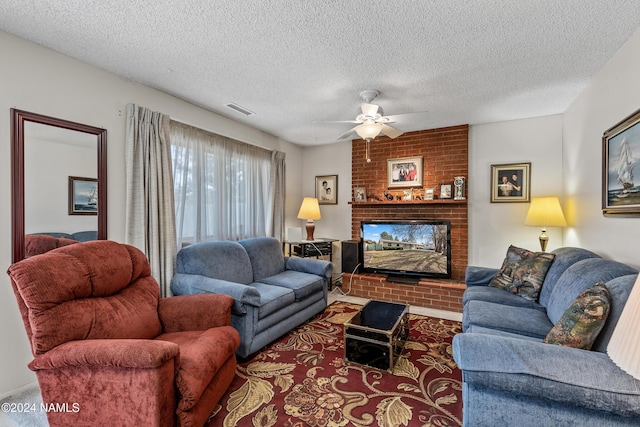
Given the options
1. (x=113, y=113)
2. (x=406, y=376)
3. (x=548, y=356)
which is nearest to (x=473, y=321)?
(x=406, y=376)

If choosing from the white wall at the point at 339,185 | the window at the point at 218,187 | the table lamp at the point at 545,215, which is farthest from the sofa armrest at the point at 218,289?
the table lamp at the point at 545,215

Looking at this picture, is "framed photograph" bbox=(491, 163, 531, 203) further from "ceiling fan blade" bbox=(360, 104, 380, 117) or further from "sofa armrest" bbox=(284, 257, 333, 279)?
"sofa armrest" bbox=(284, 257, 333, 279)

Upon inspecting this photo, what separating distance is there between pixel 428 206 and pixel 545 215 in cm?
138

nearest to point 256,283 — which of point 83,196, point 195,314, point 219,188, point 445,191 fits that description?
point 195,314

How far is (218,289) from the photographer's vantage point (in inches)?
96.7

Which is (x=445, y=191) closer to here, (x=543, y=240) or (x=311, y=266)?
(x=543, y=240)

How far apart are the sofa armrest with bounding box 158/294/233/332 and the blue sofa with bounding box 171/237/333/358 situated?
235mm

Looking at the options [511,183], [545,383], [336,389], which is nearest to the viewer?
[545,383]

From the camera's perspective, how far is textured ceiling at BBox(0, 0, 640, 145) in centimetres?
172

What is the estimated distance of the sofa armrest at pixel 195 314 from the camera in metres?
2.09

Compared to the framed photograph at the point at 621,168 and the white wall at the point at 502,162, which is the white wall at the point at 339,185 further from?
the framed photograph at the point at 621,168

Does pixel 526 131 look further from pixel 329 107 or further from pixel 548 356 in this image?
pixel 548 356

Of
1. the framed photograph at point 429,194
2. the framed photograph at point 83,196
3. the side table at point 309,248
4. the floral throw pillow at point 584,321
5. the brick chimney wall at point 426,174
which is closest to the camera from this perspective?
the floral throw pillow at point 584,321

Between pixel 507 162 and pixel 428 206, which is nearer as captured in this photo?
pixel 507 162
